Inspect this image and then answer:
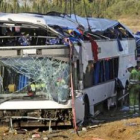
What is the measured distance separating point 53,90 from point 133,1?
2764 inches

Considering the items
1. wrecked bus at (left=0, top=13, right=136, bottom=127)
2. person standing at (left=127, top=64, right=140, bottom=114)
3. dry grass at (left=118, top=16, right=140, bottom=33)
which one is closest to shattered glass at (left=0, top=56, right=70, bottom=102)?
wrecked bus at (left=0, top=13, right=136, bottom=127)

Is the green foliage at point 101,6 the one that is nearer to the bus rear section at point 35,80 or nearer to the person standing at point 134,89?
the person standing at point 134,89

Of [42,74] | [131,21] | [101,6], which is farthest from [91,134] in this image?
[101,6]

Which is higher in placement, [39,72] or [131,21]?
[131,21]

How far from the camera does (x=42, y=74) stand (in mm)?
12219

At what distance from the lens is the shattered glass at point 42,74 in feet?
39.9

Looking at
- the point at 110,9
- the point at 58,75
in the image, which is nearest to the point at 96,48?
the point at 58,75

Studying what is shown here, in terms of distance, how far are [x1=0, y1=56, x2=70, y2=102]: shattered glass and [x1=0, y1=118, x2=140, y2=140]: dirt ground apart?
94 centimetres

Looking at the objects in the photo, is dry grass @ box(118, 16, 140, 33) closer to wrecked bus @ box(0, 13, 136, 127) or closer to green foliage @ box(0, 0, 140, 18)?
green foliage @ box(0, 0, 140, 18)

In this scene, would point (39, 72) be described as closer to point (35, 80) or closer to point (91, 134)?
point (35, 80)

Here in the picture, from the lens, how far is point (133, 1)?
8050cm

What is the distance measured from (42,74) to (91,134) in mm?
1941

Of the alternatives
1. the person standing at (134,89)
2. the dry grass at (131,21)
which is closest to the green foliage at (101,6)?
the dry grass at (131,21)

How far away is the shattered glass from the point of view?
12148 millimetres
